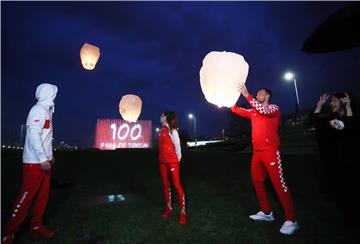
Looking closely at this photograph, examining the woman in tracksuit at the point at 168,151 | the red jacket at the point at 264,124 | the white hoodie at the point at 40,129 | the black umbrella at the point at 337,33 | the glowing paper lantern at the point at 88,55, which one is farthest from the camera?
the glowing paper lantern at the point at 88,55

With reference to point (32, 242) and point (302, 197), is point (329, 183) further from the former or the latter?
point (32, 242)

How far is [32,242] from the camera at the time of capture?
367 centimetres

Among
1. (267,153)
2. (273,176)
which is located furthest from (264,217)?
(267,153)

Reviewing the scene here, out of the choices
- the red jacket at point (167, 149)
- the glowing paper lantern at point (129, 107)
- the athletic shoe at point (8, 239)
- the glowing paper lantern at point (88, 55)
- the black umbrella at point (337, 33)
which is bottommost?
the athletic shoe at point (8, 239)

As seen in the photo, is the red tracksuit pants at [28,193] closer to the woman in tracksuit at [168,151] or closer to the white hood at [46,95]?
the white hood at [46,95]

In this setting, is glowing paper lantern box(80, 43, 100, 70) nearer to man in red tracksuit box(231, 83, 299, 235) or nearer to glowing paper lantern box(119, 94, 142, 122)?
glowing paper lantern box(119, 94, 142, 122)

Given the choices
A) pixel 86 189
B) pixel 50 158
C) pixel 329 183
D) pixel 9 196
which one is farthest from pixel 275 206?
pixel 9 196

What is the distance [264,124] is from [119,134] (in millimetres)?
28854

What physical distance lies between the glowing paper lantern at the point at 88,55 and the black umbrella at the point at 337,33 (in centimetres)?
1513

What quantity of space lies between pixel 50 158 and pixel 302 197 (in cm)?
616

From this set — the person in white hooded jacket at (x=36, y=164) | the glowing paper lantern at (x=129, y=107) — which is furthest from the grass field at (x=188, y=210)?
the glowing paper lantern at (x=129, y=107)

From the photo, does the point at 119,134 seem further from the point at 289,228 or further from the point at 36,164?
the point at 289,228

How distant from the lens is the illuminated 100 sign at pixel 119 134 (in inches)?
1221

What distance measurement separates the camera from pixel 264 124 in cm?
434
